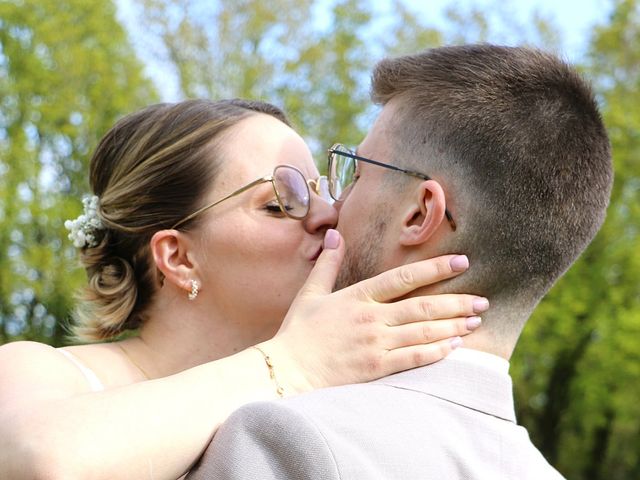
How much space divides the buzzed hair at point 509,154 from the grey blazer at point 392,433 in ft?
1.24

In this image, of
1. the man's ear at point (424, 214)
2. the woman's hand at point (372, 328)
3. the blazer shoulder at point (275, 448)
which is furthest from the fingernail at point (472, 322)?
the blazer shoulder at point (275, 448)

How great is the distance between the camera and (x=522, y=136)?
3.06 metres

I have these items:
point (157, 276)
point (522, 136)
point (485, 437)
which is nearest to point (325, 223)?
point (157, 276)

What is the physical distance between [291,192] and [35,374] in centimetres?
138

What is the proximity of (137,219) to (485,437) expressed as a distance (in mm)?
2212

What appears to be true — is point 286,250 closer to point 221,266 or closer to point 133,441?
point 221,266

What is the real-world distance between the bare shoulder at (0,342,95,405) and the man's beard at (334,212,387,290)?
113 cm

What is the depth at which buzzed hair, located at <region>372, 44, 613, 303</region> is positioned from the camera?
9.82 ft

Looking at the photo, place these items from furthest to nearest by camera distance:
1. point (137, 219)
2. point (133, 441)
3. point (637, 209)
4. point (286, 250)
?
point (637, 209)
point (137, 219)
point (286, 250)
point (133, 441)

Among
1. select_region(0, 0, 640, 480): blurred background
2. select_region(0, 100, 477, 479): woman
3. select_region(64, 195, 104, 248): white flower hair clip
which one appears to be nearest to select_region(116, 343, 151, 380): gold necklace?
select_region(0, 100, 477, 479): woman

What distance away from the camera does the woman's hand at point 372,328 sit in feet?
9.54

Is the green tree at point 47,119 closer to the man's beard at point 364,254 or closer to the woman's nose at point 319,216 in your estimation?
the woman's nose at point 319,216

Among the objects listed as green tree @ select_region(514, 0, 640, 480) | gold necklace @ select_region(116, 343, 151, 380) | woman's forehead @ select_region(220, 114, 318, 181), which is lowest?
green tree @ select_region(514, 0, 640, 480)

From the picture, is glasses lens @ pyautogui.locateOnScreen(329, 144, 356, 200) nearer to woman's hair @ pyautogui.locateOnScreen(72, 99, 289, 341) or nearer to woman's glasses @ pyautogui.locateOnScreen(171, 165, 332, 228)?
woman's glasses @ pyautogui.locateOnScreen(171, 165, 332, 228)
